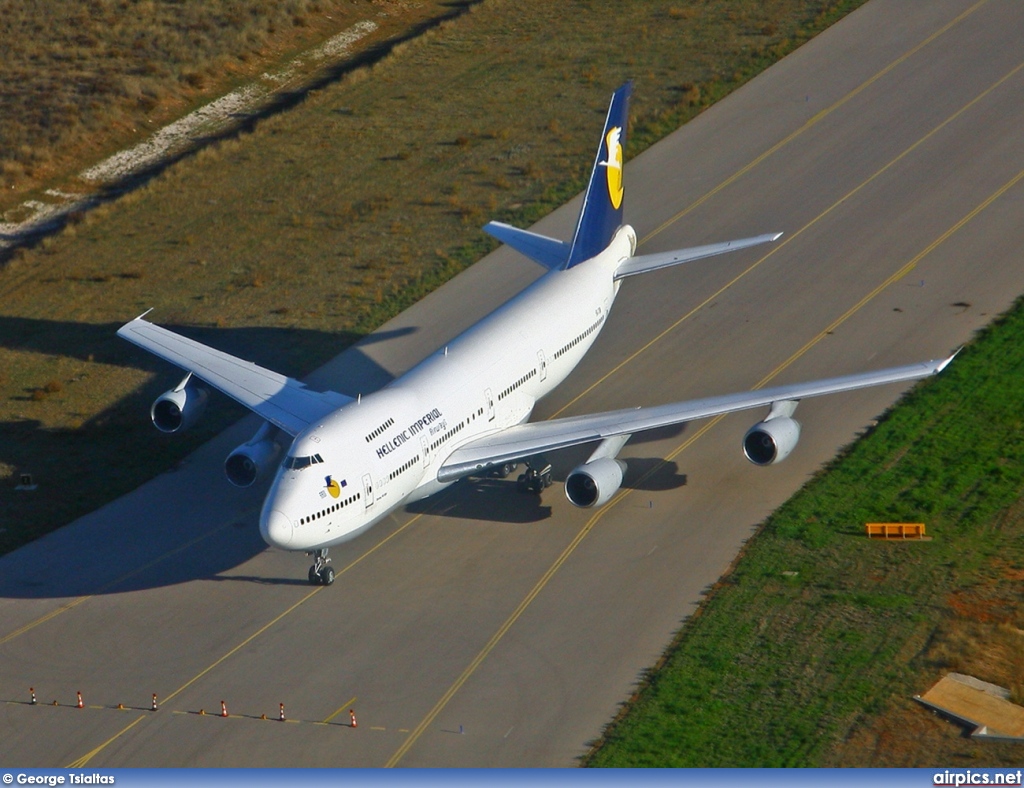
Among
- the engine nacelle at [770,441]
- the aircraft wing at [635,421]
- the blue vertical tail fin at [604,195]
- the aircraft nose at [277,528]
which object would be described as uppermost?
the blue vertical tail fin at [604,195]

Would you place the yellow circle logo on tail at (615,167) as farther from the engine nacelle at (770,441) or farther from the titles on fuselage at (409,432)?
the titles on fuselage at (409,432)

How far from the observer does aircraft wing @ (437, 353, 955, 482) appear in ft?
139

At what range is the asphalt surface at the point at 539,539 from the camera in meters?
35.7

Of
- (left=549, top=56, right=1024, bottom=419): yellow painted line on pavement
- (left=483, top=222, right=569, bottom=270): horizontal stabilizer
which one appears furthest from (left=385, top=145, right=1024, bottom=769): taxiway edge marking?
(left=483, top=222, right=569, bottom=270): horizontal stabilizer

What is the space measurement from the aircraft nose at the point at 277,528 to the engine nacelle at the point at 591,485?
27.8 feet

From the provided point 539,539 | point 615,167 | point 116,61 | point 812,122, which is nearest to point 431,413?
point 539,539

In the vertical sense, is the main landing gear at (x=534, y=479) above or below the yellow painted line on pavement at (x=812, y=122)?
below

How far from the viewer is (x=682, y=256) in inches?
1962

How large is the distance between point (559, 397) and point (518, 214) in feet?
52.5

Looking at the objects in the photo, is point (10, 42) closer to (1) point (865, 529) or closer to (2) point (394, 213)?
(2) point (394, 213)

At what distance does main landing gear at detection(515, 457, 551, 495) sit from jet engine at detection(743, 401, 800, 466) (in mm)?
6421

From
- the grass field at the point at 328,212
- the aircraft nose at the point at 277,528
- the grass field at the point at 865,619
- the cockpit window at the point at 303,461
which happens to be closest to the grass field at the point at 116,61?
the grass field at the point at 328,212

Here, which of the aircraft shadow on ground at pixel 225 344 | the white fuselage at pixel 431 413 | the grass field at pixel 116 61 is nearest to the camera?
the white fuselage at pixel 431 413

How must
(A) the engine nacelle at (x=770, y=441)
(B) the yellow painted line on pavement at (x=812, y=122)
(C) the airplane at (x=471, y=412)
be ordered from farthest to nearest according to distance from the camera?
(B) the yellow painted line on pavement at (x=812, y=122), (A) the engine nacelle at (x=770, y=441), (C) the airplane at (x=471, y=412)
